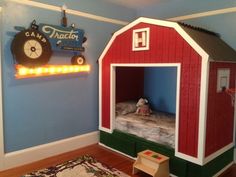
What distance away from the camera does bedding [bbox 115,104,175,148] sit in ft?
8.22

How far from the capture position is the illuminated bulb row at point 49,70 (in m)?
2.51

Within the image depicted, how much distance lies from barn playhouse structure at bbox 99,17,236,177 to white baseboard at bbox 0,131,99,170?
281 millimetres

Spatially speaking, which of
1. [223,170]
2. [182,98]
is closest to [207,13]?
[182,98]

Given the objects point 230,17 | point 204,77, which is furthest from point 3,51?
point 230,17

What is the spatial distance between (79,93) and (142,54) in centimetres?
120

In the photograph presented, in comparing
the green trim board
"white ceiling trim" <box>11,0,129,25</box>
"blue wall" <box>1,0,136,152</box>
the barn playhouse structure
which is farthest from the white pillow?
"white ceiling trim" <box>11,0,129,25</box>

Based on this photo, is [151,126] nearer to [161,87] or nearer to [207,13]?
[161,87]

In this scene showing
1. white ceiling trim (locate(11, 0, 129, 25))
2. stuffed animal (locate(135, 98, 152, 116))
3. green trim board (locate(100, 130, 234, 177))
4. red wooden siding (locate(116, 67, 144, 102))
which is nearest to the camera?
green trim board (locate(100, 130, 234, 177))

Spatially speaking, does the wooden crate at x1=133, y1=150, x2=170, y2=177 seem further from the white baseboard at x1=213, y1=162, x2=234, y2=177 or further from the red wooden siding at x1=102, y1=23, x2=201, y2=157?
the white baseboard at x1=213, y1=162, x2=234, y2=177

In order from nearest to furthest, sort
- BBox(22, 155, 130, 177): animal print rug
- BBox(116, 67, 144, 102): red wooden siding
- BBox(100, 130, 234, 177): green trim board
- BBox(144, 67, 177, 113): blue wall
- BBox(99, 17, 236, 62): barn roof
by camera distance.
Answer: BBox(99, 17, 236, 62): barn roof → BBox(100, 130, 234, 177): green trim board → BBox(22, 155, 130, 177): animal print rug → BBox(144, 67, 177, 113): blue wall → BBox(116, 67, 144, 102): red wooden siding

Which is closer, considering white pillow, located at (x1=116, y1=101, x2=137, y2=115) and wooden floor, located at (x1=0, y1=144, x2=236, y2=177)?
wooden floor, located at (x1=0, y1=144, x2=236, y2=177)

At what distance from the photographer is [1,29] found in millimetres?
2398

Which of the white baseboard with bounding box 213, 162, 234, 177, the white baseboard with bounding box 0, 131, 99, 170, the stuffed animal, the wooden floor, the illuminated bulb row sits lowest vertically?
the wooden floor

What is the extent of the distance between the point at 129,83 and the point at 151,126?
45.2 inches
